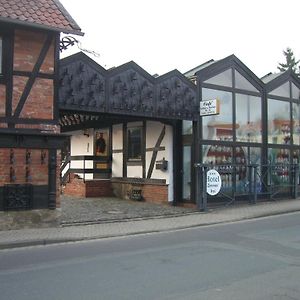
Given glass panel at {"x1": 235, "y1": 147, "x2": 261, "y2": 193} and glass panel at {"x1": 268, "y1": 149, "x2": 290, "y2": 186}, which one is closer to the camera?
glass panel at {"x1": 235, "y1": 147, "x2": 261, "y2": 193}

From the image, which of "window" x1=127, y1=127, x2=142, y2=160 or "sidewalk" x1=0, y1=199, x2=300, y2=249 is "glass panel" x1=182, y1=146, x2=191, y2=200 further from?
"window" x1=127, y1=127, x2=142, y2=160

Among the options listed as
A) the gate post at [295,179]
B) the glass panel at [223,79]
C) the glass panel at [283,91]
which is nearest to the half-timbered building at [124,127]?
the glass panel at [223,79]

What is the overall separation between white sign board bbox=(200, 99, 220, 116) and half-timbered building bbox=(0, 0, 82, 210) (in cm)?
566

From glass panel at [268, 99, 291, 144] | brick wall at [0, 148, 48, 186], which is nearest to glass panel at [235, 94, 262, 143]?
glass panel at [268, 99, 291, 144]

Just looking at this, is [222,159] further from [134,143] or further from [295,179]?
[295,179]

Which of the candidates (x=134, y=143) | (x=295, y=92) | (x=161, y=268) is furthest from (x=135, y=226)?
(x=295, y=92)

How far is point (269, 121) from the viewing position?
20.2m

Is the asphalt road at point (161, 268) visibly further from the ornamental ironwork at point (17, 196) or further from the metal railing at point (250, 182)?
the metal railing at point (250, 182)

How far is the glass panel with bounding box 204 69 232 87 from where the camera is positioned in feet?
58.8

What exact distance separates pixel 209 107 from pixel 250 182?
157 inches

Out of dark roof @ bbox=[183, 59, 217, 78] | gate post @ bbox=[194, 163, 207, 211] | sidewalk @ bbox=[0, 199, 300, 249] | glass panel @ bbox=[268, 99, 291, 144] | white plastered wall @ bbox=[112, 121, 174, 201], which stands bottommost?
sidewalk @ bbox=[0, 199, 300, 249]

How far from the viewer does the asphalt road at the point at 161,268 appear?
6484mm

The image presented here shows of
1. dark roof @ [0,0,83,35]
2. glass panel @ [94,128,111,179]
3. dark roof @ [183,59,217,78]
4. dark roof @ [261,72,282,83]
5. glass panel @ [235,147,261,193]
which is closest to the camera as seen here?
dark roof @ [0,0,83,35]

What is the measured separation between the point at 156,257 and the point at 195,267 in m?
1.13
